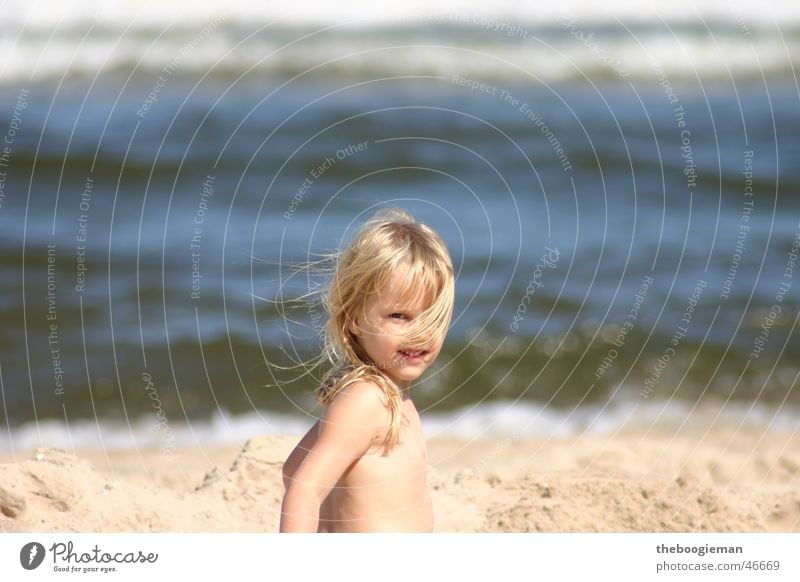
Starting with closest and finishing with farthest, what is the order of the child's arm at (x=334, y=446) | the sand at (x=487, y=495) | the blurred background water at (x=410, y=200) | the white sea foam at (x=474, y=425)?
the child's arm at (x=334, y=446) < the sand at (x=487, y=495) < the white sea foam at (x=474, y=425) < the blurred background water at (x=410, y=200)

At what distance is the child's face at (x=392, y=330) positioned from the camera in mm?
2855

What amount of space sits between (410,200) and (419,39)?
279 cm

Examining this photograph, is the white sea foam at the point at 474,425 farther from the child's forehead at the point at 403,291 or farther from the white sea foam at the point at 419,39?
the white sea foam at the point at 419,39

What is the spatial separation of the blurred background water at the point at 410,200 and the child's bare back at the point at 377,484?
2.89m

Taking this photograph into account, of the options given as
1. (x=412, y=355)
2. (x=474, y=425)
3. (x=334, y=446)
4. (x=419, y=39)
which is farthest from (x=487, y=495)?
(x=419, y=39)

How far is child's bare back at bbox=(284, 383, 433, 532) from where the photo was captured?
2.86 m

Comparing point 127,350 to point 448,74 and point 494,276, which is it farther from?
point 448,74

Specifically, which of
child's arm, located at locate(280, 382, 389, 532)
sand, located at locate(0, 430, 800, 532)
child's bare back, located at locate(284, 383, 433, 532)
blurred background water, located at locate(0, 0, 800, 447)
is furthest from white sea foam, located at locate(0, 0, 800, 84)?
child's arm, located at locate(280, 382, 389, 532)
